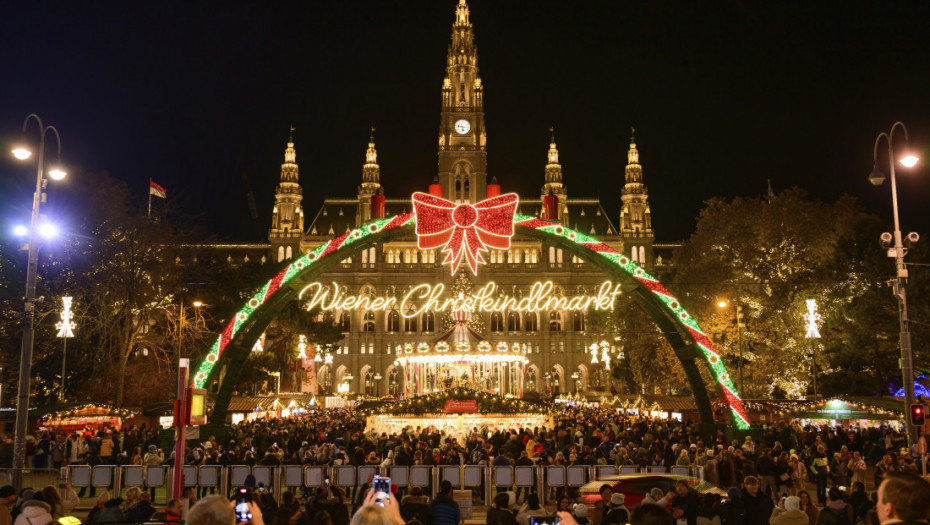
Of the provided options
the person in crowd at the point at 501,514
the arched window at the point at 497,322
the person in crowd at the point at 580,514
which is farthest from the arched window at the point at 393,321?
the person in crowd at the point at 501,514

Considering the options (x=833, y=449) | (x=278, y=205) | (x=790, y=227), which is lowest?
(x=833, y=449)

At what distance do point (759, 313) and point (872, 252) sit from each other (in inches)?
293

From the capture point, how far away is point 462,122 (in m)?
88.6

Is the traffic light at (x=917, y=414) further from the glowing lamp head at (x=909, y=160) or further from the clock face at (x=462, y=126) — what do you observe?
the clock face at (x=462, y=126)

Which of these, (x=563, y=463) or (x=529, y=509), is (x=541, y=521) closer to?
(x=529, y=509)

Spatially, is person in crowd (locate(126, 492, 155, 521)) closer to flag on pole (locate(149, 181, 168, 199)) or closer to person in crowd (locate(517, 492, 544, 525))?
person in crowd (locate(517, 492, 544, 525))

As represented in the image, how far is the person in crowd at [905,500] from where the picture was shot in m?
4.13

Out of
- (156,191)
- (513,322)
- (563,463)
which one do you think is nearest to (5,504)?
(563,463)

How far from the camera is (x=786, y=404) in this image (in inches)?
1287

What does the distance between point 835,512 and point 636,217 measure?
84191mm

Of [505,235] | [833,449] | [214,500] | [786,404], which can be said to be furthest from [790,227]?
[214,500]

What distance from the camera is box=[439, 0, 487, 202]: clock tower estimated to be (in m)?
88.0

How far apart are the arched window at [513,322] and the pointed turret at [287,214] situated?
24728 millimetres

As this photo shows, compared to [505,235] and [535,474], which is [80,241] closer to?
[505,235]
